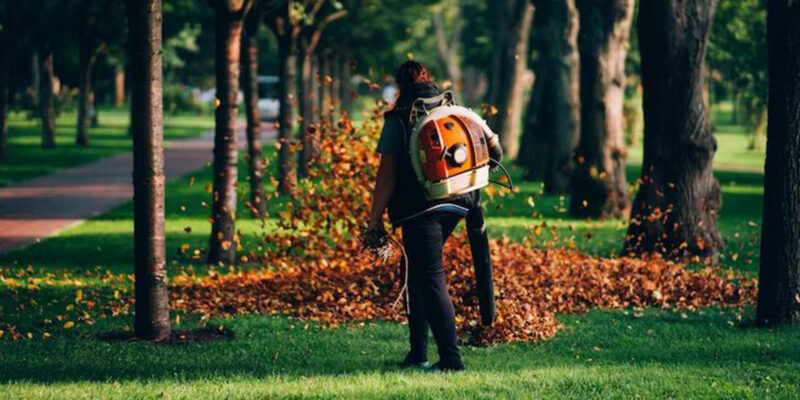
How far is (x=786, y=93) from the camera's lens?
884cm

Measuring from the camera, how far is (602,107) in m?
18.1

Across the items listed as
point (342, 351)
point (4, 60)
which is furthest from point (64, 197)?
point (342, 351)

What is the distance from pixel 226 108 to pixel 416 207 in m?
6.00

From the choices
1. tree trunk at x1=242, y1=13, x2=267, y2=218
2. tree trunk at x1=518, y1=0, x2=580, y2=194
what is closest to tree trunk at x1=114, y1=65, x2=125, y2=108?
tree trunk at x1=518, y1=0, x2=580, y2=194

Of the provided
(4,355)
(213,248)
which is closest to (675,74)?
(213,248)

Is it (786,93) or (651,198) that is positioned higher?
(786,93)

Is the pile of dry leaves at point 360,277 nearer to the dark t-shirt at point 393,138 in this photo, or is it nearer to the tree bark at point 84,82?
the dark t-shirt at point 393,138

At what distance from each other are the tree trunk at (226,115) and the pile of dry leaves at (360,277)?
1.41 meters

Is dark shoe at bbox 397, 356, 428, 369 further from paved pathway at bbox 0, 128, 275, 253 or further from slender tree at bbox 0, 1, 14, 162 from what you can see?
slender tree at bbox 0, 1, 14, 162

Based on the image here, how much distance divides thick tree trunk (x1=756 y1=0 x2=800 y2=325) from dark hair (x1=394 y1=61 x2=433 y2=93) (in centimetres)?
319

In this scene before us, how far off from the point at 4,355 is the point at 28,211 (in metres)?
11.0

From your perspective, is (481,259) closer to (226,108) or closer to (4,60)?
(226,108)

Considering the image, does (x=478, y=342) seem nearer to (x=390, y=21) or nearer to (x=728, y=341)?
(x=728, y=341)

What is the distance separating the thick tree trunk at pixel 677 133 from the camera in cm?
1334
